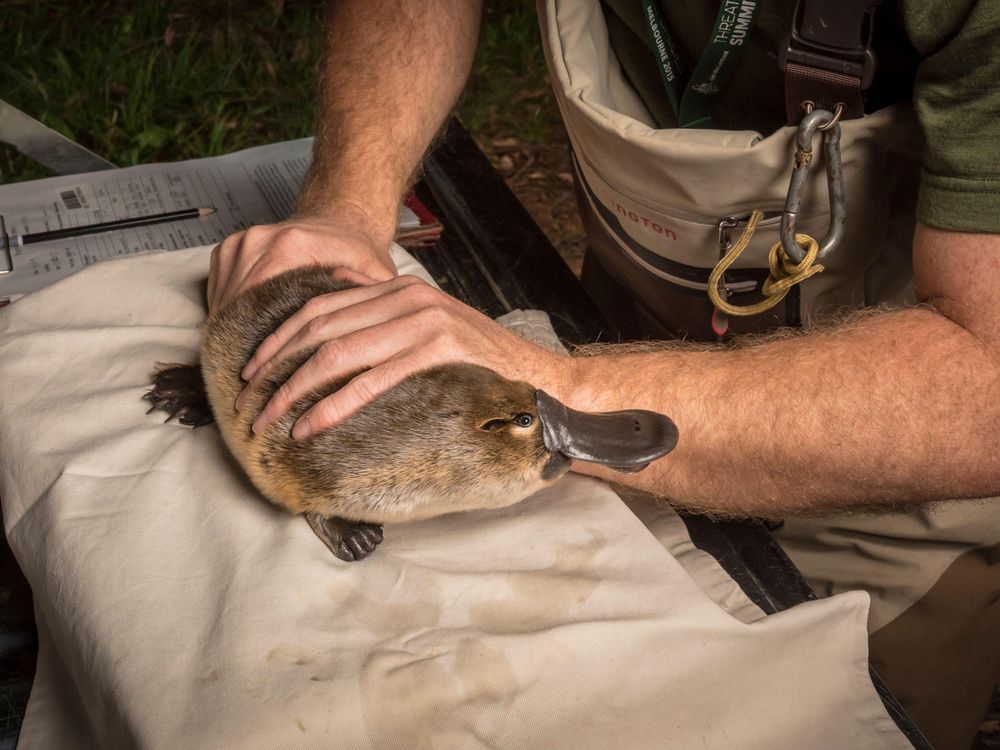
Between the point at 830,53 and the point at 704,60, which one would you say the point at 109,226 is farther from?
the point at 830,53

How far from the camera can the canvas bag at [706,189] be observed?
3.29 feet

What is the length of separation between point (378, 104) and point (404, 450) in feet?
2.38

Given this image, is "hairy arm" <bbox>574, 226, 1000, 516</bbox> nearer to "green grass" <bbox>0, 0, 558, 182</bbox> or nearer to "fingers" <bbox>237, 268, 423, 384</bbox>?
"fingers" <bbox>237, 268, 423, 384</bbox>

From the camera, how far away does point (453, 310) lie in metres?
0.96

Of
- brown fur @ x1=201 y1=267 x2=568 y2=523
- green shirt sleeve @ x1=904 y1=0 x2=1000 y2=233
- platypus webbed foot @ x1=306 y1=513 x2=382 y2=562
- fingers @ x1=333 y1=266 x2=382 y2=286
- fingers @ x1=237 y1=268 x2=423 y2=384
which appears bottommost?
platypus webbed foot @ x1=306 y1=513 x2=382 y2=562

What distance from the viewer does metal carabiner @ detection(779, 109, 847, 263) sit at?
3.03 ft

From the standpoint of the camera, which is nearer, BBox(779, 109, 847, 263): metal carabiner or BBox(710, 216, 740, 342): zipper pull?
BBox(779, 109, 847, 263): metal carabiner

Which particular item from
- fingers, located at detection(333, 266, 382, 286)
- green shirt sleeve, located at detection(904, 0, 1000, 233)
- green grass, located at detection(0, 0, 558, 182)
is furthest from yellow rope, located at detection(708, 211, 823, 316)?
green grass, located at detection(0, 0, 558, 182)

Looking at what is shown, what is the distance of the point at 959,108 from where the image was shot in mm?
831

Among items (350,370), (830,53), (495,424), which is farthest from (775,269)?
(350,370)

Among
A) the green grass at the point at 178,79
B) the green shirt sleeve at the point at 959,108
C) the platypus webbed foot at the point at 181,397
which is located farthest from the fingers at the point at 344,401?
the green grass at the point at 178,79

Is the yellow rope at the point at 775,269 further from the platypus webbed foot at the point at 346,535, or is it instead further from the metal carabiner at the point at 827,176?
the platypus webbed foot at the point at 346,535

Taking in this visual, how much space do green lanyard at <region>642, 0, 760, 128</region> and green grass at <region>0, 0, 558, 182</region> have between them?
6.33ft

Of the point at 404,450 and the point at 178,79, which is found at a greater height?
Answer: the point at 404,450
